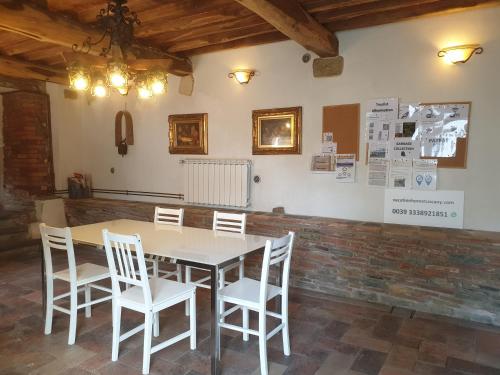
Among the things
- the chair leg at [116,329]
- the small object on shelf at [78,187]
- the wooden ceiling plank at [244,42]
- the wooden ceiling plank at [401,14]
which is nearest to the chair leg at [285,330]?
the chair leg at [116,329]

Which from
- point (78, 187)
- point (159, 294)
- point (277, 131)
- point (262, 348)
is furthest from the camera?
point (78, 187)

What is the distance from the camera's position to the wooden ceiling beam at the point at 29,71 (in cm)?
478

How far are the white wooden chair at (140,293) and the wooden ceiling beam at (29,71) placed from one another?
3.68m

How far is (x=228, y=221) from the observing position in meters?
3.54

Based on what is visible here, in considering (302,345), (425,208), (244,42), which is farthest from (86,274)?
(425,208)

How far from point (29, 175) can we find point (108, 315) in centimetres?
336

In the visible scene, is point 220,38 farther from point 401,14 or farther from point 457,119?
point 457,119

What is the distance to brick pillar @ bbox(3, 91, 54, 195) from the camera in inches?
213

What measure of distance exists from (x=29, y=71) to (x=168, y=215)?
2989 mm

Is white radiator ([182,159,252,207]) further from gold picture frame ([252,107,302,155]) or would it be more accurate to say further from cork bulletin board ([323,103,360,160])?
cork bulletin board ([323,103,360,160])

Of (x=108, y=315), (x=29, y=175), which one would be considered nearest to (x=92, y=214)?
(x=29, y=175)

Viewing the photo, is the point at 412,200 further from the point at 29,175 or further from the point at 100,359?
the point at 29,175

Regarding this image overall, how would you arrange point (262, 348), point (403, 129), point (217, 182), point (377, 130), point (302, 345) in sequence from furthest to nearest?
point (217, 182)
point (377, 130)
point (403, 129)
point (302, 345)
point (262, 348)

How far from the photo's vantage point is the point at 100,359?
2564mm
